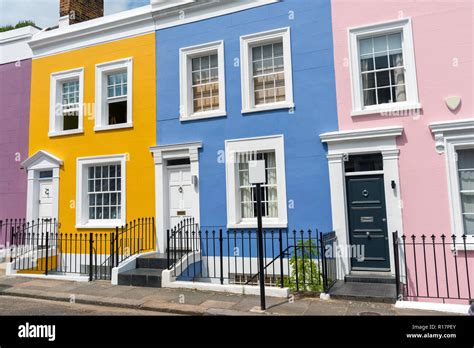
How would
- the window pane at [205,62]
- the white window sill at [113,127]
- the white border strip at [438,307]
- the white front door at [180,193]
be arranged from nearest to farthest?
the white border strip at [438,307] → the white front door at [180,193] → the window pane at [205,62] → the white window sill at [113,127]

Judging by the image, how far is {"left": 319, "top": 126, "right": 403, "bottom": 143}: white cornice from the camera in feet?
29.9

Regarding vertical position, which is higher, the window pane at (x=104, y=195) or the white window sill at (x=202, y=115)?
the white window sill at (x=202, y=115)

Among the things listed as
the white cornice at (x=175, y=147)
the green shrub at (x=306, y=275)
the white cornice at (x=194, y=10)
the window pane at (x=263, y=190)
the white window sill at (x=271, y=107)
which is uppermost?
the white cornice at (x=194, y=10)

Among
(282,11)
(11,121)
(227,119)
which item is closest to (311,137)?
(227,119)

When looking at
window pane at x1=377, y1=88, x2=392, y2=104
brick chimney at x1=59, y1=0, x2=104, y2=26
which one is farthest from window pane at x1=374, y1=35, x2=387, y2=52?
brick chimney at x1=59, y1=0, x2=104, y2=26

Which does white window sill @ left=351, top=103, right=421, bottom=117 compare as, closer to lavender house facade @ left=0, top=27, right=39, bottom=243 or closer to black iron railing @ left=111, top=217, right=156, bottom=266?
black iron railing @ left=111, top=217, right=156, bottom=266

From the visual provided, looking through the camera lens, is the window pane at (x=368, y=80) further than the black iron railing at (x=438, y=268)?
Yes

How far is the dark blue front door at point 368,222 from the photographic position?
30.4 ft

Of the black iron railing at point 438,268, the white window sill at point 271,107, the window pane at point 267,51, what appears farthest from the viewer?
the window pane at point 267,51

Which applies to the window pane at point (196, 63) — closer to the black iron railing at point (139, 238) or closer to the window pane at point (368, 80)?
the black iron railing at point (139, 238)

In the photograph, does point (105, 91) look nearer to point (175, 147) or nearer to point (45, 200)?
point (175, 147)

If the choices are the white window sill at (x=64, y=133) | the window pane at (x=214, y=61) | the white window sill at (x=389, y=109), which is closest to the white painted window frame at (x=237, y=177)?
A: the white window sill at (x=389, y=109)

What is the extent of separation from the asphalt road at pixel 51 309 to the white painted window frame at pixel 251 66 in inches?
245
